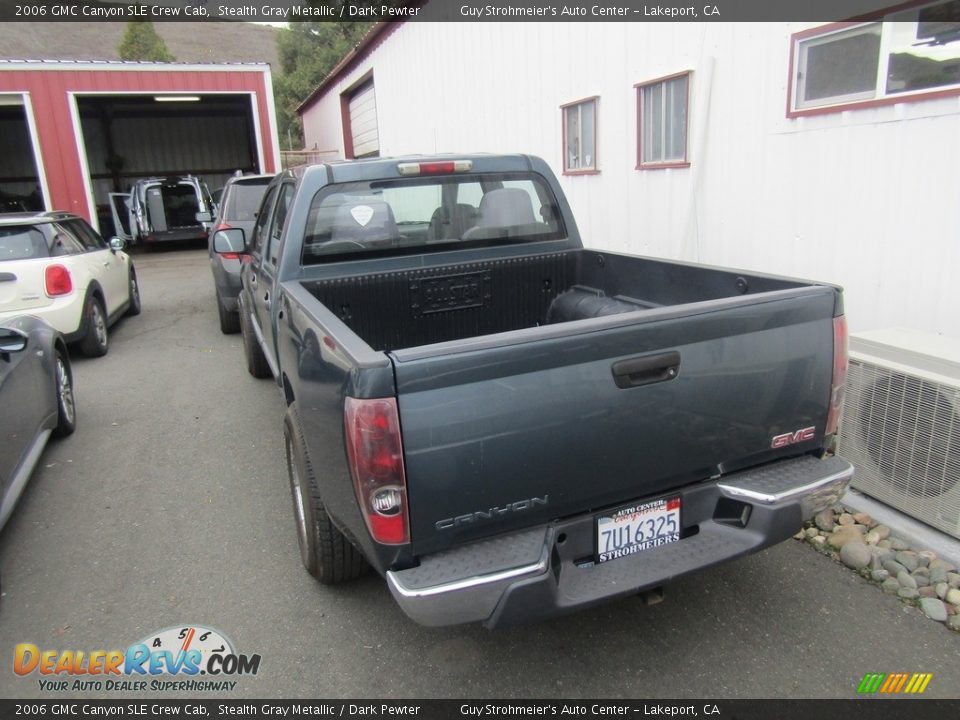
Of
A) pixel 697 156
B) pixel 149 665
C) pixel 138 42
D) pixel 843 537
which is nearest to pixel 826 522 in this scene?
pixel 843 537

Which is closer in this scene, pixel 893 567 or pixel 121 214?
pixel 893 567

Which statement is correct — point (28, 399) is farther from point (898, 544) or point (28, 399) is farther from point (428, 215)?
point (898, 544)

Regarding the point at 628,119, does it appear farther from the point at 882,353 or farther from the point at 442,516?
the point at 442,516

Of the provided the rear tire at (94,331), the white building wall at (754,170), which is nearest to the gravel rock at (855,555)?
the white building wall at (754,170)

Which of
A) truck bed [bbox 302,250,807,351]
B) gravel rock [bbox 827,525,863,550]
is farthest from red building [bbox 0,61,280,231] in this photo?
gravel rock [bbox 827,525,863,550]

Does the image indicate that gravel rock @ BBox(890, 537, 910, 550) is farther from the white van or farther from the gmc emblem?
the white van

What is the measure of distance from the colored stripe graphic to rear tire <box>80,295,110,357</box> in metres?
7.70

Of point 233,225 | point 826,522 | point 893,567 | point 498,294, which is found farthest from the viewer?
point 233,225

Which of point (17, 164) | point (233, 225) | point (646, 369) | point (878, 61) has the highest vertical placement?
point (17, 164)

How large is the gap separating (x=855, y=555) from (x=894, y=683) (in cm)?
82

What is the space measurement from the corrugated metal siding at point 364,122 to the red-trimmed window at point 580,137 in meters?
9.68

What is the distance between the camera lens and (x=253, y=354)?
643 centimetres

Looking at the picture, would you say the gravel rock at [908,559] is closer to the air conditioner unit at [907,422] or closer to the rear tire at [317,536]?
the air conditioner unit at [907,422]

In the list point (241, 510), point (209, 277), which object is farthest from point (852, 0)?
point (209, 277)
